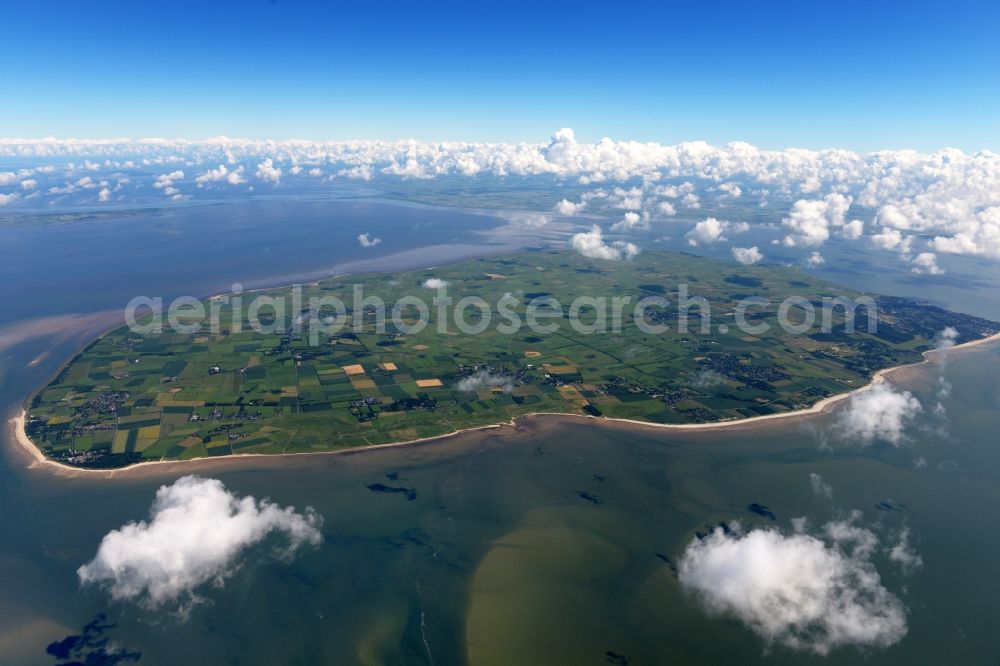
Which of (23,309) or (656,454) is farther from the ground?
(23,309)

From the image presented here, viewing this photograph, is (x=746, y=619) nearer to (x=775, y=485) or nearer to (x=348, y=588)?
(x=775, y=485)

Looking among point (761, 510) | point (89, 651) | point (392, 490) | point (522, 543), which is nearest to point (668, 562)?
point (522, 543)

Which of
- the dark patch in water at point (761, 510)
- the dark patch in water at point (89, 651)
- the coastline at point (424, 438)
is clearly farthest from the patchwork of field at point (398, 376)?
the dark patch in water at point (89, 651)

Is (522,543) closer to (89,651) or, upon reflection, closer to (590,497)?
(590,497)

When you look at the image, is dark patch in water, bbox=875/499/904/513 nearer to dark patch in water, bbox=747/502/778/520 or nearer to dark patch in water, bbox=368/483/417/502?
dark patch in water, bbox=747/502/778/520

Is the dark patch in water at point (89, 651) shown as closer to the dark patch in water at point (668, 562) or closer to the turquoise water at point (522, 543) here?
the turquoise water at point (522, 543)

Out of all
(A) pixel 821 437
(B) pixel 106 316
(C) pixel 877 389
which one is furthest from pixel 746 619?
(B) pixel 106 316

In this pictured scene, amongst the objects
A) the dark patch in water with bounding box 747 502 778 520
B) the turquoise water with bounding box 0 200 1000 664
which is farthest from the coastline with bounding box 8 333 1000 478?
the dark patch in water with bounding box 747 502 778 520
